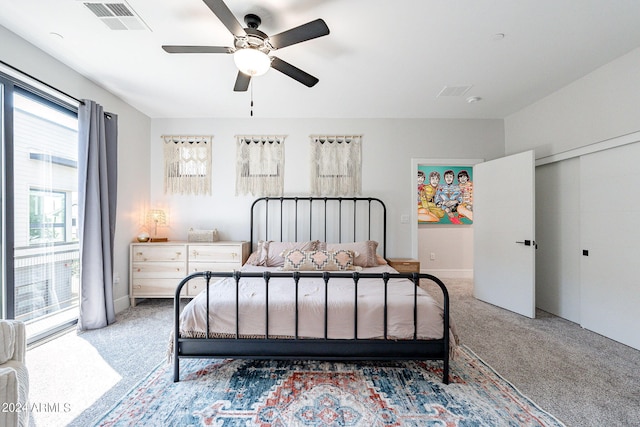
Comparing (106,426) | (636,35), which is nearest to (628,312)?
(636,35)

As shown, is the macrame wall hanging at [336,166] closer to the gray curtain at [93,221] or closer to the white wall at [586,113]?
the white wall at [586,113]

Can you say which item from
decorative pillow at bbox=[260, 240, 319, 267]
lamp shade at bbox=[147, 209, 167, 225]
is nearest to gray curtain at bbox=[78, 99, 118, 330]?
lamp shade at bbox=[147, 209, 167, 225]

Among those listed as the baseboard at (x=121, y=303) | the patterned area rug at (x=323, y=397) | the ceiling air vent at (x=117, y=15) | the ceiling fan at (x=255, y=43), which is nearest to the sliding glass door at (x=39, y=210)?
the baseboard at (x=121, y=303)

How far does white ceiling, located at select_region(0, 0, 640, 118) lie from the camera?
189 cm

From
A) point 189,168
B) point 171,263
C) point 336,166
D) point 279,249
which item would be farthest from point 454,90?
point 171,263

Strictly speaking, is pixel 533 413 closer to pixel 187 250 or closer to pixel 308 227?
pixel 308 227

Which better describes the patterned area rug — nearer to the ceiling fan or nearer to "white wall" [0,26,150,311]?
"white wall" [0,26,150,311]

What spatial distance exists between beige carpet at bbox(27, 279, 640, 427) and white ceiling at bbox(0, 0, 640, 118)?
2578 millimetres

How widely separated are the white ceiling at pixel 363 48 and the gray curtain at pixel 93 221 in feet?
1.79

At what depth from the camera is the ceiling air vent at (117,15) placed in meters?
1.85

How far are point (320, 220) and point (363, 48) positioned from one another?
225 cm

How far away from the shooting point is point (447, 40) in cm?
220

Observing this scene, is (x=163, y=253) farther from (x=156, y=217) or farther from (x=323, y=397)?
(x=323, y=397)

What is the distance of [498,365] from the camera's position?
214 centimetres
